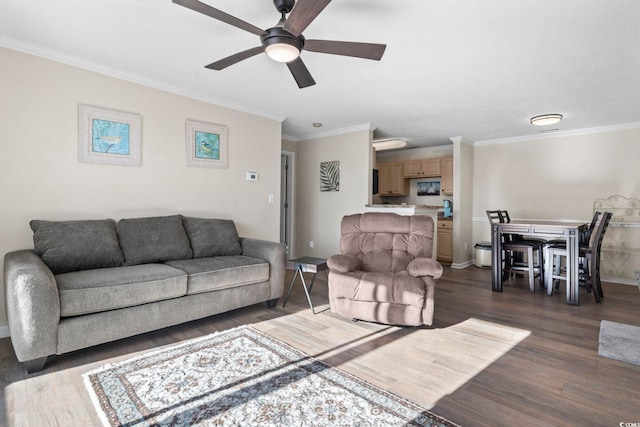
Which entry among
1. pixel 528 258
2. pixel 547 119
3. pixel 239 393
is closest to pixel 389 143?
pixel 547 119

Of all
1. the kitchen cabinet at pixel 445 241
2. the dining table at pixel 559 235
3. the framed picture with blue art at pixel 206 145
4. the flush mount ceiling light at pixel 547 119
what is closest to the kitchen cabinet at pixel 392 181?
the kitchen cabinet at pixel 445 241

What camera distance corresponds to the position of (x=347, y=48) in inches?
85.5

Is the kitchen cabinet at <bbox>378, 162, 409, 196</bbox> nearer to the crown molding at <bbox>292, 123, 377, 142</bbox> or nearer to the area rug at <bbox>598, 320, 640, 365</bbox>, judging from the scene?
the crown molding at <bbox>292, 123, 377, 142</bbox>

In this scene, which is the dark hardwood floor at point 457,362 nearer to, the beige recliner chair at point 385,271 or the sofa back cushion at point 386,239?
the beige recliner chair at point 385,271

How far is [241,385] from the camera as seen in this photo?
1.97 meters

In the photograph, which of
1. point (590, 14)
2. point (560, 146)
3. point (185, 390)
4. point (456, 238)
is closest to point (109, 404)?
point (185, 390)

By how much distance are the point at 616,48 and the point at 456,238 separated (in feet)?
12.6

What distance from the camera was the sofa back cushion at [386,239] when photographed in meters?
3.40

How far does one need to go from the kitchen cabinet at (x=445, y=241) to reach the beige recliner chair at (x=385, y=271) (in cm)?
310

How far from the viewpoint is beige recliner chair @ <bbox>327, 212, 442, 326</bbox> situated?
9.34 feet

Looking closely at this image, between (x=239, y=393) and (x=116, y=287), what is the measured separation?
49.4 inches

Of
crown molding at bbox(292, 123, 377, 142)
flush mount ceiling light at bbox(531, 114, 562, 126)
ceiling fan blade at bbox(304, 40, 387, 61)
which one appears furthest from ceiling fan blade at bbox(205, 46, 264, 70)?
flush mount ceiling light at bbox(531, 114, 562, 126)

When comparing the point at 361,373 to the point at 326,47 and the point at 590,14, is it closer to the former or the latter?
the point at 326,47

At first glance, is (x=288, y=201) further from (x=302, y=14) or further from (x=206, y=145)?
(x=302, y=14)
